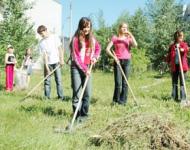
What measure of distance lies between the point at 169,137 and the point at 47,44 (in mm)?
6163

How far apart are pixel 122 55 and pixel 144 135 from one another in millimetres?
4532

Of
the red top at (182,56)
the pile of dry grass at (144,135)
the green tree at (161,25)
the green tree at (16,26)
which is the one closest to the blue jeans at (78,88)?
the pile of dry grass at (144,135)

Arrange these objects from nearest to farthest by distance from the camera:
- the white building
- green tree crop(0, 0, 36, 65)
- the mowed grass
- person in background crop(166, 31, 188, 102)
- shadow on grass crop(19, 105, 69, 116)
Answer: the mowed grass, shadow on grass crop(19, 105, 69, 116), person in background crop(166, 31, 188, 102), green tree crop(0, 0, 36, 65), the white building

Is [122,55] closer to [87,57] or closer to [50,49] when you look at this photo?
[50,49]

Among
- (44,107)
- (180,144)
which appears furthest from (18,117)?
(180,144)

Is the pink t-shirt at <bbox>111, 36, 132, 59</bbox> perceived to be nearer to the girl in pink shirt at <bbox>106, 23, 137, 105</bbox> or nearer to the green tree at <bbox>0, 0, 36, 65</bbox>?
the girl in pink shirt at <bbox>106, 23, 137, 105</bbox>

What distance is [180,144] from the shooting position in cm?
661

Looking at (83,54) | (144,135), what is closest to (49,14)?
(83,54)

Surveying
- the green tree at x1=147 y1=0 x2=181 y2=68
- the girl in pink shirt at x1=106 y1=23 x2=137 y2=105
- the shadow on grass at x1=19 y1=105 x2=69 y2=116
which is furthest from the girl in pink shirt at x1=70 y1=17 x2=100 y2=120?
the green tree at x1=147 y1=0 x2=181 y2=68

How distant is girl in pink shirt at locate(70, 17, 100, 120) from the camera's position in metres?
8.54

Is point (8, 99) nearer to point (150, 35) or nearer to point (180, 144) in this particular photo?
point (180, 144)

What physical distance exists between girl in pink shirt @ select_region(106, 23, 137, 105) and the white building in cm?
3570

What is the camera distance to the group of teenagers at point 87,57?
338 inches

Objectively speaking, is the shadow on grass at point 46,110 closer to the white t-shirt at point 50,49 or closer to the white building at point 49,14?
the white t-shirt at point 50,49
